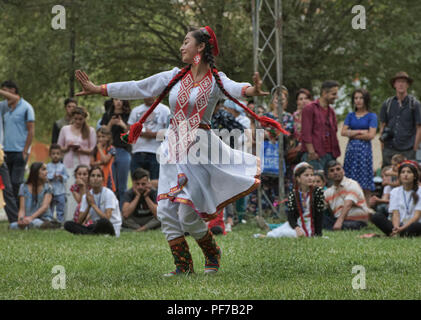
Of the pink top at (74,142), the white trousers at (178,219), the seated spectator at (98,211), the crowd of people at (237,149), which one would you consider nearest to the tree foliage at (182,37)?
the crowd of people at (237,149)

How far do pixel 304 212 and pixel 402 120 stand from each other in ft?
9.68

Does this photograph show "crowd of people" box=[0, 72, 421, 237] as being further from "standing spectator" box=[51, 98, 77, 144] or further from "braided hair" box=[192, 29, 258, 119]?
"braided hair" box=[192, 29, 258, 119]

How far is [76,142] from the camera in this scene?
12070 millimetres

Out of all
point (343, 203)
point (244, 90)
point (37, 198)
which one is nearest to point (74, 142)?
point (37, 198)

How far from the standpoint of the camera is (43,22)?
16.7 meters

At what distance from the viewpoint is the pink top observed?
12062 millimetres

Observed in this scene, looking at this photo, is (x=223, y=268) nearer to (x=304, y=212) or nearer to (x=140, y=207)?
(x=304, y=212)

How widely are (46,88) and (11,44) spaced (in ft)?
4.25

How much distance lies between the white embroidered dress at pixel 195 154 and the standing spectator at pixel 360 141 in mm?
5680

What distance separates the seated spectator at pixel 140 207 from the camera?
11.0 meters

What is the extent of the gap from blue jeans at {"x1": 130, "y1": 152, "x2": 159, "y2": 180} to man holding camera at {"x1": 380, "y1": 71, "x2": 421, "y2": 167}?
11.8 ft

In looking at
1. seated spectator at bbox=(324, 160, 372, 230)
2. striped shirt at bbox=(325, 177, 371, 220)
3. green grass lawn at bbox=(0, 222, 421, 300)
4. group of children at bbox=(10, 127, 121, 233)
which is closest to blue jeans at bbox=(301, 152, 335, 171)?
seated spectator at bbox=(324, 160, 372, 230)

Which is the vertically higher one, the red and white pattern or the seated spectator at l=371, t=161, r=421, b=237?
the red and white pattern

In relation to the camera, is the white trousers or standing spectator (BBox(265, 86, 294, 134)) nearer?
the white trousers
